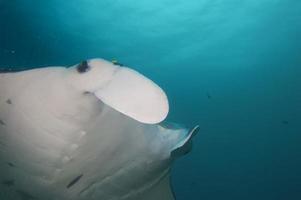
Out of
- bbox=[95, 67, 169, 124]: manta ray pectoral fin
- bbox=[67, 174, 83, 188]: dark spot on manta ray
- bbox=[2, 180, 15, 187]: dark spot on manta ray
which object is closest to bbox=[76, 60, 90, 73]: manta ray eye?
bbox=[95, 67, 169, 124]: manta ray pectoral fin

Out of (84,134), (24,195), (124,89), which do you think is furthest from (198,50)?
(124,89)

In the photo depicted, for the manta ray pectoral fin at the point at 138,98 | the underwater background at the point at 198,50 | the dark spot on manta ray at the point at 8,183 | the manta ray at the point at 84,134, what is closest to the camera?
the manta ray pectoral fin at the point at 138,98

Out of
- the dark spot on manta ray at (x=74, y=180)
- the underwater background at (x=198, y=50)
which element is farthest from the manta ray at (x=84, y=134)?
the underwater background at (x=198, y=50)

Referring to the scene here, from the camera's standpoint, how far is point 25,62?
45.0ft

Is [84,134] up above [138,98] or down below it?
below

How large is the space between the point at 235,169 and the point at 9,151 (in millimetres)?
31623

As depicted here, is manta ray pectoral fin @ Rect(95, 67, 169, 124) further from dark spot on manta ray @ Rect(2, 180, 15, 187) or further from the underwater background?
the underwater background

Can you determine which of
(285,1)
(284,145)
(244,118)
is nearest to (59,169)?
(285,1)

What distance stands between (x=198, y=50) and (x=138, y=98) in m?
13.9

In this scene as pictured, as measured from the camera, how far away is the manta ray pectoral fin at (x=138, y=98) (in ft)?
6.37

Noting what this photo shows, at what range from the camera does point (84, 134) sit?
2.54 m

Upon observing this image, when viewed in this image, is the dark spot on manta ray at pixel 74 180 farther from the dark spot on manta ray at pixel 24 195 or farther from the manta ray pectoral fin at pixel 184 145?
the manta ray pectoral fin at pixel 184 145

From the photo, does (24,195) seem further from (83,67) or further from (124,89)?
(124,89)

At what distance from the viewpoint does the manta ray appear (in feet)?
6.82
